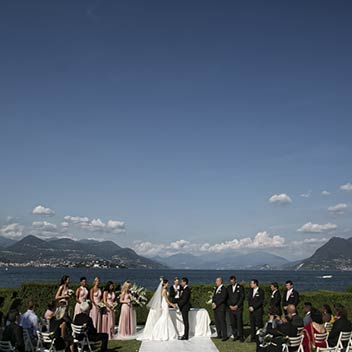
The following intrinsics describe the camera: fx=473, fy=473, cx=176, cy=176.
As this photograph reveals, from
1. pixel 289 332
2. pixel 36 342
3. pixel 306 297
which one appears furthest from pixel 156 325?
pixel 306 297

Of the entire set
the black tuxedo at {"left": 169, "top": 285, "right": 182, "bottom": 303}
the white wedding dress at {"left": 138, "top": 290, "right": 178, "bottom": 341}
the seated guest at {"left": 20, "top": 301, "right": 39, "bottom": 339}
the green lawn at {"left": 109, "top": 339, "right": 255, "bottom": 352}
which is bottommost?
the green lawn at {"left": 109, "top": 339, "right": 255, "bottom": 352}

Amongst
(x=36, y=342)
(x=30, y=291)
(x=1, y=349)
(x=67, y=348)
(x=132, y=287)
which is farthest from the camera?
(x=30, y=291)

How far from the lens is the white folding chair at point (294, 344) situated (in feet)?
34.4

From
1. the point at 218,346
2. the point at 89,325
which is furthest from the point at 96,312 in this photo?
the point at 218,346

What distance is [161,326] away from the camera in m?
14.8

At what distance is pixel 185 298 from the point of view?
15000 mm

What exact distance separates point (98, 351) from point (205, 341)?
11.8 ft

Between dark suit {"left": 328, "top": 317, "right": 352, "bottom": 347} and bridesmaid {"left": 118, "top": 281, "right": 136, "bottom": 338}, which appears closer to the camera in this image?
dark suit {"left": 328, "top": 317, "right": 352, "bottom": 347}

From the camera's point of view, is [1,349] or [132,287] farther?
[132,287]

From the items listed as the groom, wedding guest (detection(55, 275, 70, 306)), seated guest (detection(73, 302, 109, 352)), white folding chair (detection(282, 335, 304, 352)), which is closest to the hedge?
the groom

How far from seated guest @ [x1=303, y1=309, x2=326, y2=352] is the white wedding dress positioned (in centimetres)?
495

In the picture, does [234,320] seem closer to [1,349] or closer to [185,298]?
[185,298]

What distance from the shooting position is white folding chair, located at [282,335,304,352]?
10.5 metres

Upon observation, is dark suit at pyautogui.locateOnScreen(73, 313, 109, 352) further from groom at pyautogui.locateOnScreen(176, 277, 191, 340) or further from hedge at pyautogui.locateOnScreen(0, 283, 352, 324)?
hedge at pyautogui.locateOnScreen(0, 283, 352, 324)
